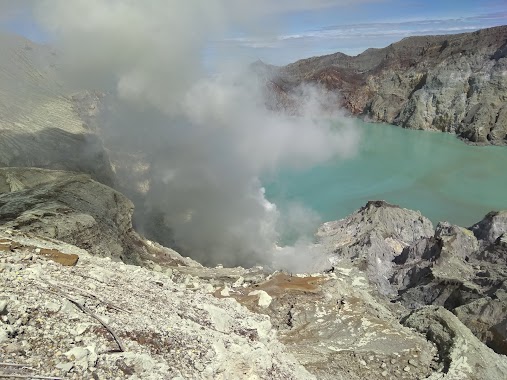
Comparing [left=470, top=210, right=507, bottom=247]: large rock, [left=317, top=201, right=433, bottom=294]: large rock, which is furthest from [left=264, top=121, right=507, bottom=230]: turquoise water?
[left=470, top=210, right=507, bottom=247]: large rock

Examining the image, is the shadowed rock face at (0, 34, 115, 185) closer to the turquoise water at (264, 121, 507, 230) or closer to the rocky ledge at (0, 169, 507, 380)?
the rocky ledge at (0, 169, 507, 380)

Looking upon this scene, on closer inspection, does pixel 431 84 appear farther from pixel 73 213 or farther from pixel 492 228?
pixel 73 213

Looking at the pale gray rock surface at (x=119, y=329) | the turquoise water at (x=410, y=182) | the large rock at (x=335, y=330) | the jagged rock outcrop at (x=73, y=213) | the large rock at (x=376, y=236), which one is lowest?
the turquoise water at (x=410, y=182)

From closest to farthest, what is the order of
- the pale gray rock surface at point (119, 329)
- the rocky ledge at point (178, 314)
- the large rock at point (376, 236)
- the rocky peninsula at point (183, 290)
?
the pale gray rock surface at point (119, 329) → the rocky ledge at point (178, 314) → the rocky peninsula at point (183, 290) → the large rock at point (376, 236)

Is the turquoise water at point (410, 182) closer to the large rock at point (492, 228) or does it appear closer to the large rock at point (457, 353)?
the large rock at point (492, 228)

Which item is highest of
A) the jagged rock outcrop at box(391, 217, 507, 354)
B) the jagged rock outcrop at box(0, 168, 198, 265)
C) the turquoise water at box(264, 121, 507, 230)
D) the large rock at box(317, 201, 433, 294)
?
the jagged rock outcrop at box(0, 168, 198, 265)

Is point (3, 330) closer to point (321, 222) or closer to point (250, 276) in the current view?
point (250, 276)

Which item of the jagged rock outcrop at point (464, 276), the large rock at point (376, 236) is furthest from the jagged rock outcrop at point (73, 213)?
the large rock at point (376, 236)
